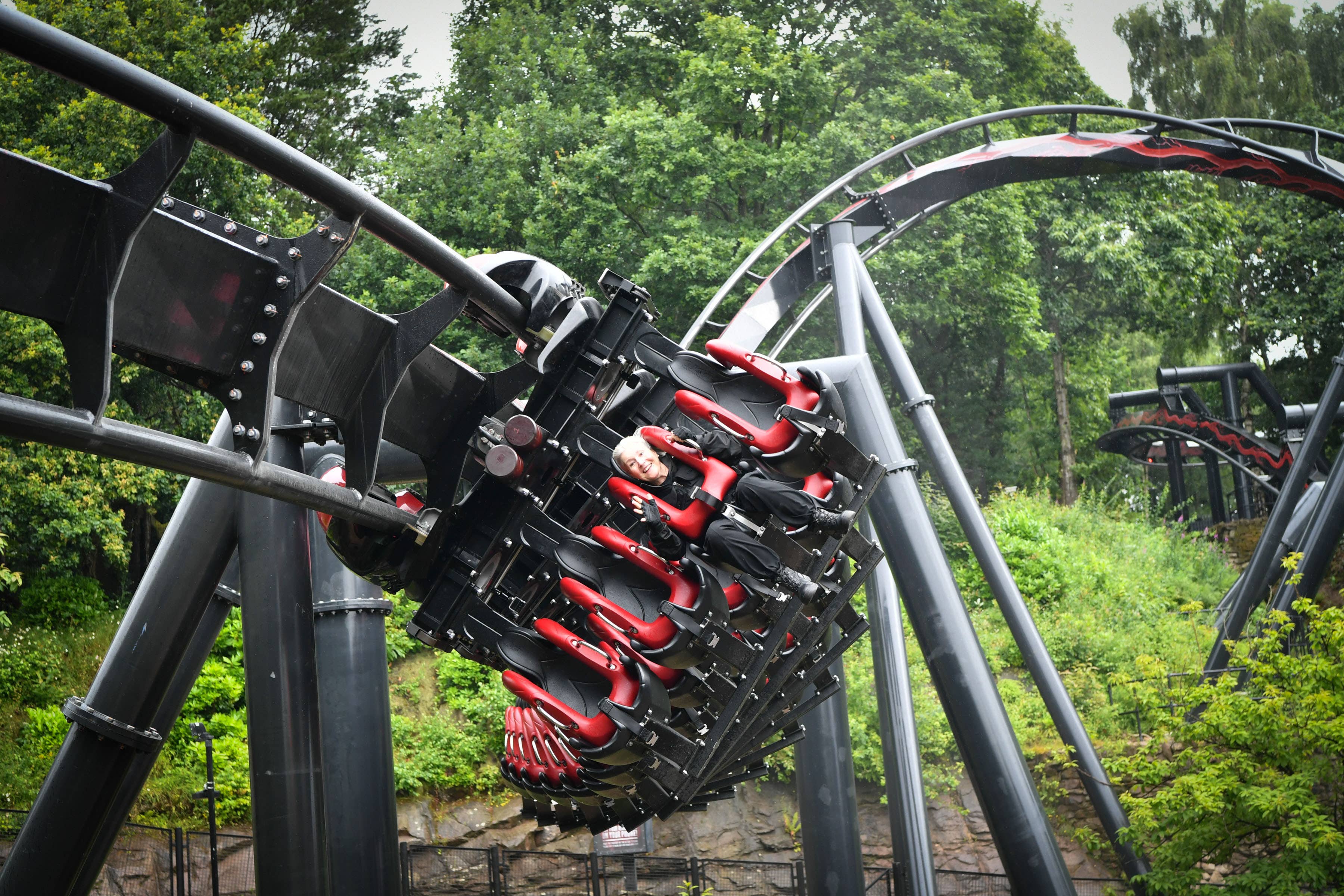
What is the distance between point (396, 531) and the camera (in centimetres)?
399

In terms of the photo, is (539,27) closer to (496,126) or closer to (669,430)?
(496,126)

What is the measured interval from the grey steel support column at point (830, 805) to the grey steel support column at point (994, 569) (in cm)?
139

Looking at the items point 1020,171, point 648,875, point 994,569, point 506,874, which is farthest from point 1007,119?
point 648,875

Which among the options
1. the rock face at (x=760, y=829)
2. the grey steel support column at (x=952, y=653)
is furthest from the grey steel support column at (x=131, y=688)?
the rock face at (x=760, y=829)

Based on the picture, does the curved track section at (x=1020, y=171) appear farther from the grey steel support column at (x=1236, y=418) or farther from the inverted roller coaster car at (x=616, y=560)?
the grey steel support column at (x=1236, y=418)

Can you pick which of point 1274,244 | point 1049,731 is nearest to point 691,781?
point 1049,731

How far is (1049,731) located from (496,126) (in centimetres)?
1409

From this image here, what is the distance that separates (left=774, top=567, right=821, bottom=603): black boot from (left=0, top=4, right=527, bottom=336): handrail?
133cm

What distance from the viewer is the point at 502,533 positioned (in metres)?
4.05

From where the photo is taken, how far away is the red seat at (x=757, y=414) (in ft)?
12.1

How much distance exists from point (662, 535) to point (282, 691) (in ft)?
5.62

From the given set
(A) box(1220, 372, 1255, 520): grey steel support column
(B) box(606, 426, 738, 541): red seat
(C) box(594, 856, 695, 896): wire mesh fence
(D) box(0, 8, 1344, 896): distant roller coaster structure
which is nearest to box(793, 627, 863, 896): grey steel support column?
(D) box(0, 8, 1344, 896): distant roller coaster structure

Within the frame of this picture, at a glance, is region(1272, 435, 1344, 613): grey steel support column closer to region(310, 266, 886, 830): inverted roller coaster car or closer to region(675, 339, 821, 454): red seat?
region(310, 266, 886, 830): inverted roller coaster car

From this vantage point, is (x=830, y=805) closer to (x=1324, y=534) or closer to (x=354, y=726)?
(x=354, y=726)
